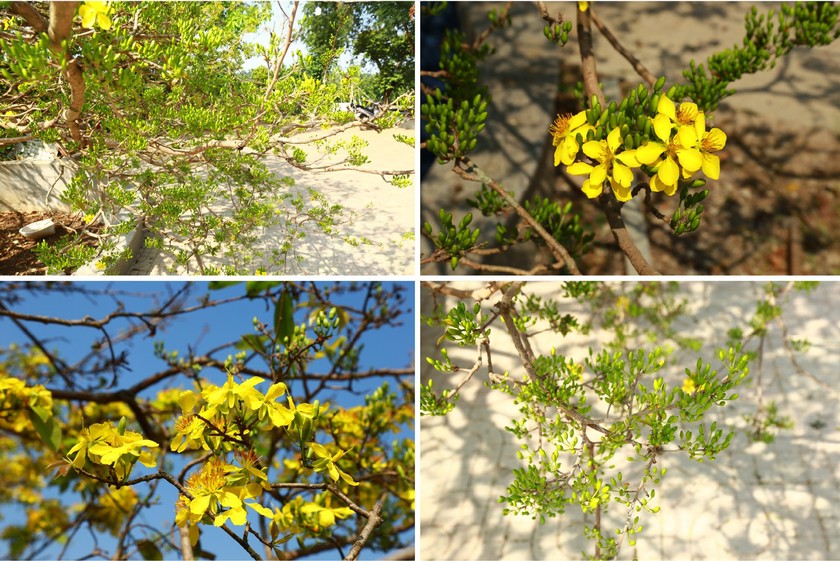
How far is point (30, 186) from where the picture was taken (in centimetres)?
158

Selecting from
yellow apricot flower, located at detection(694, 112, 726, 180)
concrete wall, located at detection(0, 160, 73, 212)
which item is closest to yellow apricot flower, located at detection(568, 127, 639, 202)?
yellow apricot flower, located at detection(694, 112, 726, 180)

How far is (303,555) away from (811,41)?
1630mm

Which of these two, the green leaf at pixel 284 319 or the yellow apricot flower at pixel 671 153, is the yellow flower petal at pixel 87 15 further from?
the yellow apricot flower at pixel 671 153

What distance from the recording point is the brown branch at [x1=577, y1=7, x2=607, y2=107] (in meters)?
1.24

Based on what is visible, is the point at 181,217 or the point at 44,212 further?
the point at 181,217

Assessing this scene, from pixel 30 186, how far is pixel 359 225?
31.3 inches

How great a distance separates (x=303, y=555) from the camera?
1.59 meters

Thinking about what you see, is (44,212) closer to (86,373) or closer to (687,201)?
(86,373)

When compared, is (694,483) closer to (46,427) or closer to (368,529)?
(368,529)

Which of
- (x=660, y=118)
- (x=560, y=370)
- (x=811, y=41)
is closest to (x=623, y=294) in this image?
(x=811, y=41)

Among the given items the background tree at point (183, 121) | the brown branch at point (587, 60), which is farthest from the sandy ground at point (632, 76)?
the brown branch at point (587, 60)

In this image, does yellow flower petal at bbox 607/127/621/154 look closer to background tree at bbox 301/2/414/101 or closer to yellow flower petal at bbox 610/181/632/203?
yellow flower petal at bbox 610/181/632/203

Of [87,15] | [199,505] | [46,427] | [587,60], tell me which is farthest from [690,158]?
[46,427]

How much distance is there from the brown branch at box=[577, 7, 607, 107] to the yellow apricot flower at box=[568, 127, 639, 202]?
0.32 metres
